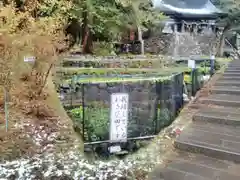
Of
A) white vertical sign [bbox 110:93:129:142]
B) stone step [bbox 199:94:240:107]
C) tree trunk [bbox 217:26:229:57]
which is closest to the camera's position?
white vertical sign [bbox 110:93:129:142]

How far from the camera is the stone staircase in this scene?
11.0 feet

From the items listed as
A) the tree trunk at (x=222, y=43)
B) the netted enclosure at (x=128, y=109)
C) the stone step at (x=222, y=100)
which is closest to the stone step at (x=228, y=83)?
the stone step at (x=222, y=100)

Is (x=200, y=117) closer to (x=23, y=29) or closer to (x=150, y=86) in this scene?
(x=150, y=86)

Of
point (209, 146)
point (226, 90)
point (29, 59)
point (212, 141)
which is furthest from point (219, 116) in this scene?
point (29, 59)

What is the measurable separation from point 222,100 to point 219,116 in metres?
0.84

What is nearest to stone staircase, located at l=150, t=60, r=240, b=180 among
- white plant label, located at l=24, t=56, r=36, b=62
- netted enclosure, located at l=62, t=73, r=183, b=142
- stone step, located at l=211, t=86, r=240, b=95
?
stone step, located at l=211, t=86, r=240, b=95

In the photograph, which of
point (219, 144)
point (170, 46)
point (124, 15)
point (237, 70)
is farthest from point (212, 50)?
point (219, 144)

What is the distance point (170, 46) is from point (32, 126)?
52.8ft

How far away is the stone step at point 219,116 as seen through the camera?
4656mm

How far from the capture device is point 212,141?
4035 millimetres

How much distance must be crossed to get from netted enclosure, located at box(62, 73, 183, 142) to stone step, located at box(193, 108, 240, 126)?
66 cm

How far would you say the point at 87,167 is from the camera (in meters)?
3.66

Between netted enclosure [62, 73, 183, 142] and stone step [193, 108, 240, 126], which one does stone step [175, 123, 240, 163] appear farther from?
netted enclosure [62, 73, 183, 142]

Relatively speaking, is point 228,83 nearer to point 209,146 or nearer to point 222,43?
point 209,146
